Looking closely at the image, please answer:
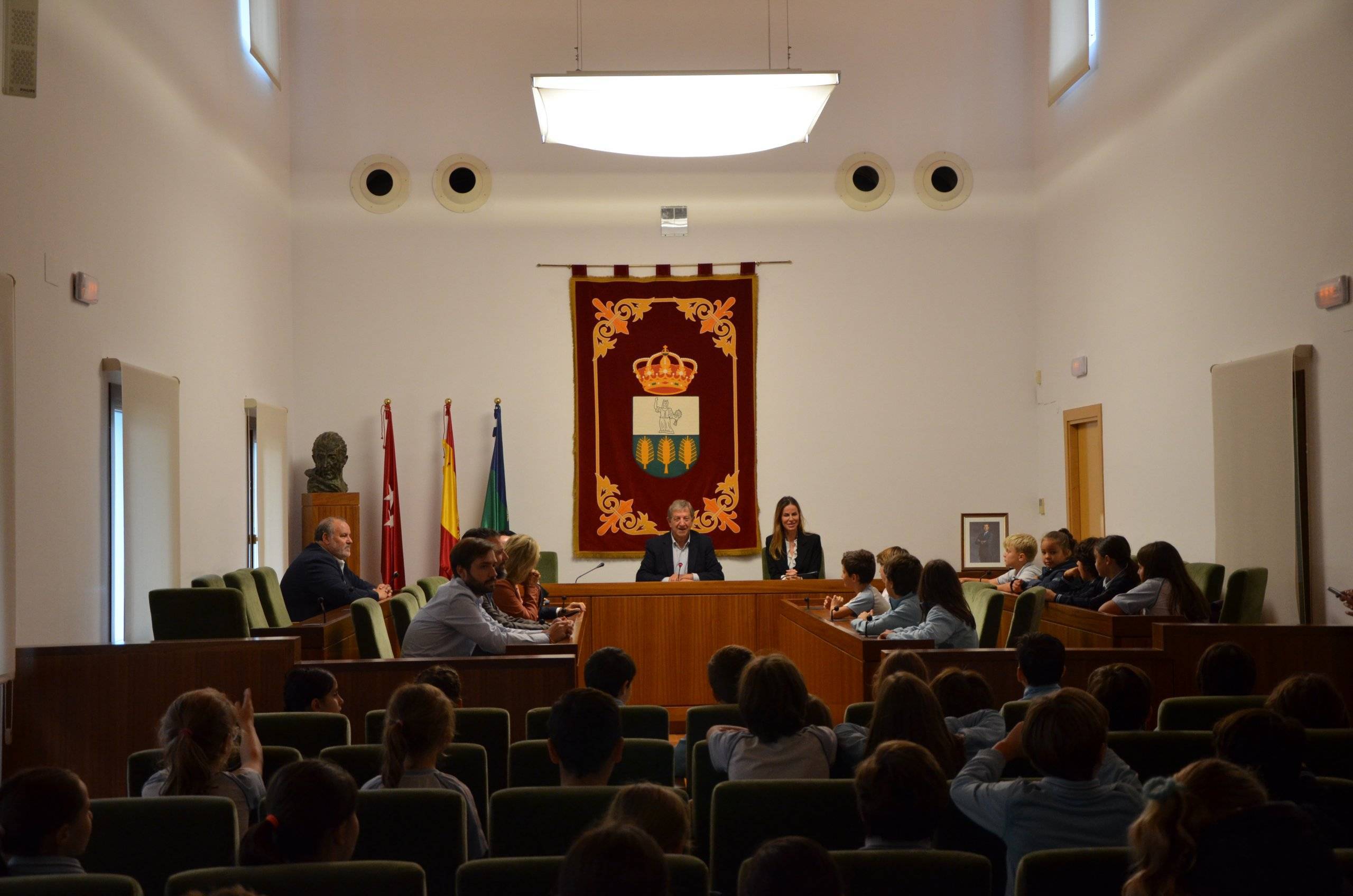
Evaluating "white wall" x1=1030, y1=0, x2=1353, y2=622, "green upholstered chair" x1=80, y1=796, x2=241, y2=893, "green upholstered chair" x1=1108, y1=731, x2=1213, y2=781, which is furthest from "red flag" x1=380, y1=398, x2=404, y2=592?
"green upholstered chair" x1=1108, y1=731, x2=1213, y2=781

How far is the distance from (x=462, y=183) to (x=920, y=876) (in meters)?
9.50

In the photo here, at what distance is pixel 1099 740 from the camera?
2656mm

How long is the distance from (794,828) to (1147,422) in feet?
22.2

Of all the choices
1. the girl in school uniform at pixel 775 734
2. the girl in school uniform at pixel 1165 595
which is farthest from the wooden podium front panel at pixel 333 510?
the girl in school uniform at pixel 775 734

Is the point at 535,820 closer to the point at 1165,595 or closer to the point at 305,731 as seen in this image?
the point at 305,731

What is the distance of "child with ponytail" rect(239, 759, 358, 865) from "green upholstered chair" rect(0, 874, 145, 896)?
0.77ft

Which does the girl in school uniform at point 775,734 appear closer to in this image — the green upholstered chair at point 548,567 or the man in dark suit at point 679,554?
the man in dark suit at point 679,554

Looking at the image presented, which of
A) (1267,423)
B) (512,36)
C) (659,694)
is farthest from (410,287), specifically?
(1267,423)

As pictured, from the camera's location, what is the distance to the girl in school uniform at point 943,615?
5.55 m

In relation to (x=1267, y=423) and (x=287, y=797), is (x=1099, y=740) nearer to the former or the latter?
(x=287, y=797)

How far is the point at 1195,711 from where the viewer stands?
154 inches

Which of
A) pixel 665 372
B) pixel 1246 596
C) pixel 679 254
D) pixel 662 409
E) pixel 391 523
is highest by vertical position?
pixel 679 254

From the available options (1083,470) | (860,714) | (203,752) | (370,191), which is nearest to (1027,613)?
(860,714)

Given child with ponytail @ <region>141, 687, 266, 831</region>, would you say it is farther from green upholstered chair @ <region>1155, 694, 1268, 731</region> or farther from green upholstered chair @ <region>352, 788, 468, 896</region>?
green upholstered chair @ <region>1155, 694, 1268, 731</region>
